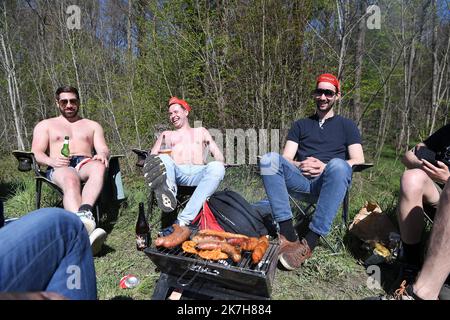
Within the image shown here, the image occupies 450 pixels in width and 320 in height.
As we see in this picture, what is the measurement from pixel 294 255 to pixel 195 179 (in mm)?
1114

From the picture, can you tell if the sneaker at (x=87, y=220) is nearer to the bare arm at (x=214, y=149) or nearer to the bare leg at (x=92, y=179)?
the bare leg at (x=92, y=179)

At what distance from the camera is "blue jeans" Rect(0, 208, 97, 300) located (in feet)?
3.05

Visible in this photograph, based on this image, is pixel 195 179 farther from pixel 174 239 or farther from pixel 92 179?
A: pixel 174 239

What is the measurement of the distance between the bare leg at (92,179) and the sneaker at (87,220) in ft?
0.49

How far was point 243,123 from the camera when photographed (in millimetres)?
4551

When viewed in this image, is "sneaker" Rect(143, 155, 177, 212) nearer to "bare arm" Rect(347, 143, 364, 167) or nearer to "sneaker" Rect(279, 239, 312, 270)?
"sneaker" Rect(279, 239, 312, 270)

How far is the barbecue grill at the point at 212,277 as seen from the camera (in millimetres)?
1606

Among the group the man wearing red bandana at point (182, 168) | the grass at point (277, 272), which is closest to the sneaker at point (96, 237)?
the grass at point (277, 272)

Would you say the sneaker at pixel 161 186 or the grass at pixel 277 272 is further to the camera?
the sneaker at pixel 161 186
